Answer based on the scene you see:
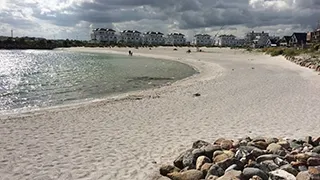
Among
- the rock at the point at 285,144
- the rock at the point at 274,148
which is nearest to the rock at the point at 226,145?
the rock at the point at 274,148

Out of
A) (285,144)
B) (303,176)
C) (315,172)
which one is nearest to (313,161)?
(315,172)

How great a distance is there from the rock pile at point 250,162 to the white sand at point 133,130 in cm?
90

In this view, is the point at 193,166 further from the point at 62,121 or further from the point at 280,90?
the point at 280,90

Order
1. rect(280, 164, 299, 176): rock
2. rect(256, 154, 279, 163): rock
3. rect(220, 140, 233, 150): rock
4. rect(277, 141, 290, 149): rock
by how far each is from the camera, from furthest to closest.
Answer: rect(220, 140, 233, 150): rock → rect(277, 141, 290, 149): rock → rect(256, 154, 279, 163): rock → rect(280, 164, 299, 176): rock

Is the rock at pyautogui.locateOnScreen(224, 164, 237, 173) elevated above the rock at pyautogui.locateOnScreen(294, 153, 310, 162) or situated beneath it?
situated beneath

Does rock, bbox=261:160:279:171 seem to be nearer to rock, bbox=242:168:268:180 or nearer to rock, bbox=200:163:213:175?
rock, bbox=242:168:268:180

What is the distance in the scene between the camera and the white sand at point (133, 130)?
26.0ft

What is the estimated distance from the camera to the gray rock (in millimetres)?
5992

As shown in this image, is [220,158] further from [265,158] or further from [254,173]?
[254,173]

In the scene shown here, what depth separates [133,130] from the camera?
11711 millimetres

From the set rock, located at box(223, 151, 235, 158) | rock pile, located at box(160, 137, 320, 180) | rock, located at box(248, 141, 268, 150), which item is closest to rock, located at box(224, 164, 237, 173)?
rock pile, located at box(160, 137, 320, 180)

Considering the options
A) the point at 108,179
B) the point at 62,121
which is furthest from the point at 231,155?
the point at 62,121

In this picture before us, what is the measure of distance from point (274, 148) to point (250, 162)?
1.31 m

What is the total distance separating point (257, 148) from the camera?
792cm
